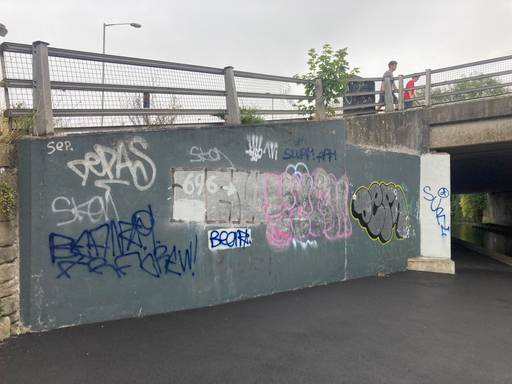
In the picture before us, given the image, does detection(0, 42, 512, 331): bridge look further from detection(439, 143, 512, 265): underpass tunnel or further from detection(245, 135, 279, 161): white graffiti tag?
detection(439, 143, 512, 265): underpass tunnel

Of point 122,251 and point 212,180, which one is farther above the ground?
point 212,180

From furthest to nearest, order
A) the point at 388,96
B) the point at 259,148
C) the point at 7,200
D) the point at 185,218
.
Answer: the point at 388,96 → the point at 259,148 → the point at 185,218 → the point at 7,200

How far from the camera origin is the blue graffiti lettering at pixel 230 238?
6.65 meters

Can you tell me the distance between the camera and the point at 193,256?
20.9 ft

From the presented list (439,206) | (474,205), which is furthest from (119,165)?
(474,205)

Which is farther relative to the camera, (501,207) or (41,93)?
(501,207)

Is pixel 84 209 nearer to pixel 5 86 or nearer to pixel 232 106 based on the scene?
pixel 5 86

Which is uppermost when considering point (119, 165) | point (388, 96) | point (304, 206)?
point (388, 96)

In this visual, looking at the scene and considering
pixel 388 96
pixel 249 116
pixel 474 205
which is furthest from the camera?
pixel 474 205

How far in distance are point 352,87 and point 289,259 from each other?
5.07m

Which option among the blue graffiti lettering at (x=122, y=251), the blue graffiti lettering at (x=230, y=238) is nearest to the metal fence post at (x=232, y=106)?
the blue graffiti lettering at (x=230, y=238)

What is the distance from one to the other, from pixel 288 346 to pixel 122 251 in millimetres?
2505

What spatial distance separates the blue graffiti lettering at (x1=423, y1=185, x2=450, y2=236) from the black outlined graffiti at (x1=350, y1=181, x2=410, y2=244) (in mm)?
794

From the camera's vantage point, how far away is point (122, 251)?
5730mm
